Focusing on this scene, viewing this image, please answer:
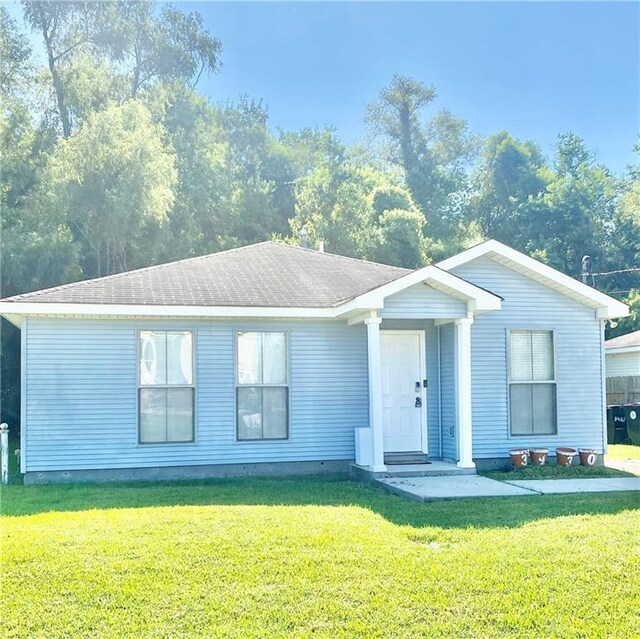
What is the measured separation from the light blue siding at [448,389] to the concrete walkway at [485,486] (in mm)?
953

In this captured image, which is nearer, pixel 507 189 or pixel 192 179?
pixel 192 179

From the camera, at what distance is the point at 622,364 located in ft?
68.8

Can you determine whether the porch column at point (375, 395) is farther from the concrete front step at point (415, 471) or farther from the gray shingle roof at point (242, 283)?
the gray shingle roof at point (242, 283)

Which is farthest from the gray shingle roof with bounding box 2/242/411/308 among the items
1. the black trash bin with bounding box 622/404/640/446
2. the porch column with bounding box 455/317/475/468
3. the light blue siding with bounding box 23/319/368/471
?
the black trash bin with bounding box 622/404/640/446

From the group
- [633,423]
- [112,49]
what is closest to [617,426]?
[633,423]

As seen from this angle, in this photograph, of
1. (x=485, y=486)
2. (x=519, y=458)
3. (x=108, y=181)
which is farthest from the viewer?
(x=108, y=181)

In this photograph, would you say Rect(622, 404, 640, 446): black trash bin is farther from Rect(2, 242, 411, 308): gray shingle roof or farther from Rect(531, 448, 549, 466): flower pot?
Rect(2, 242, 411, 308): gray shingle roof

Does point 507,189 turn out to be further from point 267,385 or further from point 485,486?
point 485,486

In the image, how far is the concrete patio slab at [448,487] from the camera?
8227 mm

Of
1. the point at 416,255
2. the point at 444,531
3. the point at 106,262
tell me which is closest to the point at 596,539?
the point at 444,531

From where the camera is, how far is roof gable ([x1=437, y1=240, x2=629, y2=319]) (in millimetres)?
10984

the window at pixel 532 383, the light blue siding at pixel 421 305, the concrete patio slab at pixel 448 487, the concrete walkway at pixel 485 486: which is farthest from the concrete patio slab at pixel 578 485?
the light blue siding at pixel 421 305

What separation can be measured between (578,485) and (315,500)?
3.59 m

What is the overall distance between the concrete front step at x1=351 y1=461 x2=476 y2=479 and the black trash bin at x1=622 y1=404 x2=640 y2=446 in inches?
307
